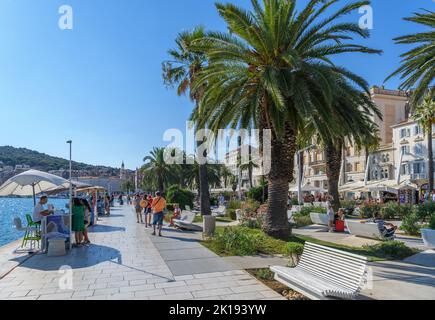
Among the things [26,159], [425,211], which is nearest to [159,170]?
[425,211]

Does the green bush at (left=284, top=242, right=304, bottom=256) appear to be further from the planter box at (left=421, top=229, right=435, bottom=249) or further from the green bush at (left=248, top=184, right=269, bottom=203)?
the green bush at (left=248, top=184, right=269, bottom=203)

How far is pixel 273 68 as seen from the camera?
10875 millimetres

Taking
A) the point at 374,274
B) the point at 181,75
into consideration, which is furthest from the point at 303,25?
the point at 181,75

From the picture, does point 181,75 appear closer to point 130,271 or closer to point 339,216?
point 339,216

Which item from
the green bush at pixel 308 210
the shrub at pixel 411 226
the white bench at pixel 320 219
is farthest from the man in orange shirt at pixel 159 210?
the green bush at pixel 308 210

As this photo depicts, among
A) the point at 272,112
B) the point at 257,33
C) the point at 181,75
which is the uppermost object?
the point at 181,75

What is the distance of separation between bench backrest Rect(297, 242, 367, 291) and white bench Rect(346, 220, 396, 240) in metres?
6.67

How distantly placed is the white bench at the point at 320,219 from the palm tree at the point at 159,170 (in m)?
34.1

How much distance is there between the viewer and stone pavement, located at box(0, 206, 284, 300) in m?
6.37

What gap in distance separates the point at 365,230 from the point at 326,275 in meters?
7.75

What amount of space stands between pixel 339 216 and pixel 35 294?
47.3ft

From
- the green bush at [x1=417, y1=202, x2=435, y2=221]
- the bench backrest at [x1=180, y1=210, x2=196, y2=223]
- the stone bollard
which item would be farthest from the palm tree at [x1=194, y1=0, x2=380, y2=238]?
the green bush at [x1=417, y1=202, x2=435, y2=221]

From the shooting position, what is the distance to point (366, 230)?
13203 mm
